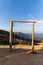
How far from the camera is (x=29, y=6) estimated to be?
1326 centimetres

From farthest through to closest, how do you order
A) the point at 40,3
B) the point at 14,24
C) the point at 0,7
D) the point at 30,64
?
the point at 0,7 → the point at 40,3 → the point at 14,24 → the point at 30,64

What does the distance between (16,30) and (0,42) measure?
327cm

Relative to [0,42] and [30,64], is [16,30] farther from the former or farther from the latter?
[30,64]

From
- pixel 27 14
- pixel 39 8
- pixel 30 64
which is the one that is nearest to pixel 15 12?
pixel 27 14

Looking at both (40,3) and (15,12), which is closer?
(40,3)

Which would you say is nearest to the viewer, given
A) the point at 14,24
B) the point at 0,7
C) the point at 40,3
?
the point at 14,24

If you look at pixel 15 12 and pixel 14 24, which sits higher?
pixel 15 12

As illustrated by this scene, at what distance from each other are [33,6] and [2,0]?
227 cm

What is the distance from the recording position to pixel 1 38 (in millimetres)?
15352

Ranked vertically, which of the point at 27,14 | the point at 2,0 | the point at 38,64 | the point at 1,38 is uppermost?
the point at 2,0

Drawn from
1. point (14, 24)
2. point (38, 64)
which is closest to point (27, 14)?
point (14, 24)

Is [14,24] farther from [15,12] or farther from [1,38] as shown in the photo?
[1,38]

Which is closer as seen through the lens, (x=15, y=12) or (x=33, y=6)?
(x=33, y=6)

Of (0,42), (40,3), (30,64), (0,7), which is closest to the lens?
(30,64)
